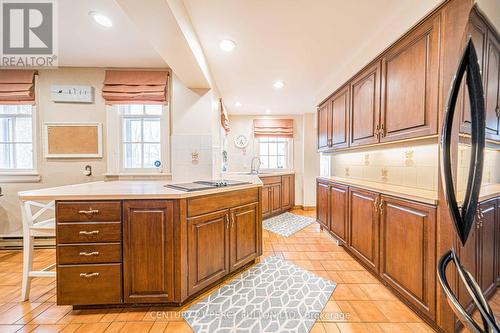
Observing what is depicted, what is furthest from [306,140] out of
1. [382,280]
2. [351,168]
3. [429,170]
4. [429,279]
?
[429,279]

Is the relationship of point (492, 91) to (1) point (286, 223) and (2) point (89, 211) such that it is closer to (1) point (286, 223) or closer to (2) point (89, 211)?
(2) point (89, 211)

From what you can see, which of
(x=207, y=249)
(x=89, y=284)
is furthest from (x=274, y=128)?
(x=89, y=284)

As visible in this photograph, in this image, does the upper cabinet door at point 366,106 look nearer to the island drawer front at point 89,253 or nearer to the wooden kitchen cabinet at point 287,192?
the wooden kitchen cabinet at point 287,192

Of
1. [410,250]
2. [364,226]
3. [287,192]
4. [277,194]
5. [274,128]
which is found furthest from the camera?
[274,128]

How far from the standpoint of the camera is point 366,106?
6.68ft

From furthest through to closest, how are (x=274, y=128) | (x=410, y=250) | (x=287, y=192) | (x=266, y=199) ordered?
(x=274, y=128) < (x=287, y=192) < (x=266, y=199) < (x=410, y=250)

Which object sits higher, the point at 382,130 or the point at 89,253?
the point at 382,130

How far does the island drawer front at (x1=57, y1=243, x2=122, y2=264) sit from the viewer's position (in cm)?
139

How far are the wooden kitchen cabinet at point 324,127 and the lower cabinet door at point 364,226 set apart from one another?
42.1 inches

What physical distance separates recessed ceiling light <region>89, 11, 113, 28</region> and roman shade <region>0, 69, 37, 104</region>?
166 centimetres

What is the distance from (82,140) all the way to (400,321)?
3.81m

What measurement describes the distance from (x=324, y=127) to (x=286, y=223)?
5.98 feet

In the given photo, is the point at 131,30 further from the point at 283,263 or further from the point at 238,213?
the point at 283,263

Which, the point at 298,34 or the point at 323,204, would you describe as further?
the point at 323,204
